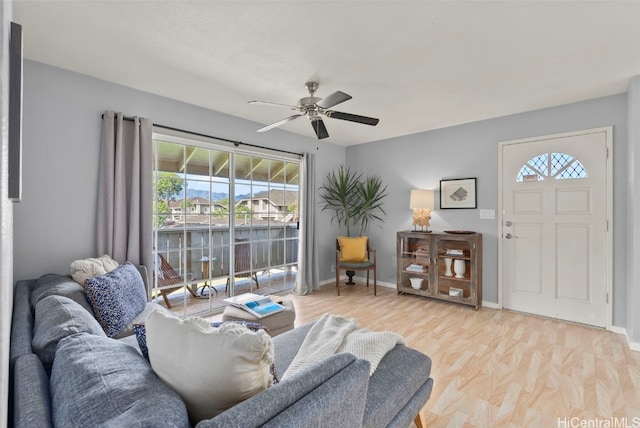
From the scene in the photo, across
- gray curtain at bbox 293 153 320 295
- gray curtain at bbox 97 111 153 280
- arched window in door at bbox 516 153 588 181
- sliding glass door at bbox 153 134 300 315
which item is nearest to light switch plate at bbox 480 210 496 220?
arched window in door at bbox 516 153 588 181

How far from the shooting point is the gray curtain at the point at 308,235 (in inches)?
182

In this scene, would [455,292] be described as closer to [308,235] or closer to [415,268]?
[415,268]

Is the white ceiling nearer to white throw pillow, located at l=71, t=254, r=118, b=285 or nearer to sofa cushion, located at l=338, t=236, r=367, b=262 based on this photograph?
white throw pillow, located at l=71, t=254, r=118, b=285

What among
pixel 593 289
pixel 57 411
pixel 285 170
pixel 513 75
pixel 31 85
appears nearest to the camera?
pixel 57 411

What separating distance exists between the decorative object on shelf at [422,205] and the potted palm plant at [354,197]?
0.69 metres

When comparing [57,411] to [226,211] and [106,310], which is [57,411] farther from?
[226,211]

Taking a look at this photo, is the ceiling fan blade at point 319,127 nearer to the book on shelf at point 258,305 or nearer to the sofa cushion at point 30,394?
the book on shelf at point 258,305

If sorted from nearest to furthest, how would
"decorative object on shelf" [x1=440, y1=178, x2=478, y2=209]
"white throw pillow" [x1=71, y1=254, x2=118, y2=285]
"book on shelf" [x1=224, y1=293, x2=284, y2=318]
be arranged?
"white throw pillow" [x1=71, y1=254, x2=118, y2=285]
"book on shelf" [x1=224, y1=293, x2=284, y2=318]
"decorative object on shelf" [x1=440, y1=178, x2=478, y2=209]

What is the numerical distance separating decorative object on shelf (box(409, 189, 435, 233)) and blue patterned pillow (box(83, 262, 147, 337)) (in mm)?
3558

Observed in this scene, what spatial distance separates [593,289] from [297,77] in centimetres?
380

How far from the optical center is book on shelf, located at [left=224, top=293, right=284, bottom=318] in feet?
7.95

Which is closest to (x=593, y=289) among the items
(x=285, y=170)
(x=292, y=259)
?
(x=292, y=259)

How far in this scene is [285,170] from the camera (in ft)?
15.1

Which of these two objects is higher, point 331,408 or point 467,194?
point 467,194
